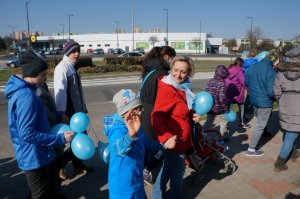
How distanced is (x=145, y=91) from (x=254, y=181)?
2237 millimetres

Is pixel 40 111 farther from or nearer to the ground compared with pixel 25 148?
farther from the ground

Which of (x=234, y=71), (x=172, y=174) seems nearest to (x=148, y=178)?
(x=172, y=174)

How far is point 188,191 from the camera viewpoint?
406 cm

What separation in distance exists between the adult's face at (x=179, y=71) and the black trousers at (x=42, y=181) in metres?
1.59

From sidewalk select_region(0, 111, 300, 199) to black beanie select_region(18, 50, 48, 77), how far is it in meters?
2.01

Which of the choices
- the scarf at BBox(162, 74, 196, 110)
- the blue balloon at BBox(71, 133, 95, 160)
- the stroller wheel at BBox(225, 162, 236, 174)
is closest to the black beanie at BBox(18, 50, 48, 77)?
the blue balloon at BBox(71, 133, 95, 160)

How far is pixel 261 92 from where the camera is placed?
5109 millimetres

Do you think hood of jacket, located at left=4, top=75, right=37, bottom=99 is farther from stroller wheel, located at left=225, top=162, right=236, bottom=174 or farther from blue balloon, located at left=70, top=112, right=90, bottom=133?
stroller wheel, located at left=225, top=162, right=236, bottom=174

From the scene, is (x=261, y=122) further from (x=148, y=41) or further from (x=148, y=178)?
(x=148, y=41)

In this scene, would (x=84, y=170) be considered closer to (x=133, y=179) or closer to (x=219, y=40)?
(x=133, y=179)

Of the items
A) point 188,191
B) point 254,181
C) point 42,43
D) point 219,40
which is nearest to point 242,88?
point 254,181

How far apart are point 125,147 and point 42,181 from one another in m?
1.25

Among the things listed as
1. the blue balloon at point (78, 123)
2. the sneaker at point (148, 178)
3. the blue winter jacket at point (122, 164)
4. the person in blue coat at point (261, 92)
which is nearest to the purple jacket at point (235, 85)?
the person in blue coat at point (261, 92)

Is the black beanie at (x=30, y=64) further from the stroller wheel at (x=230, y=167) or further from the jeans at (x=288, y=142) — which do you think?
the jeans at (x=288, y=142)
